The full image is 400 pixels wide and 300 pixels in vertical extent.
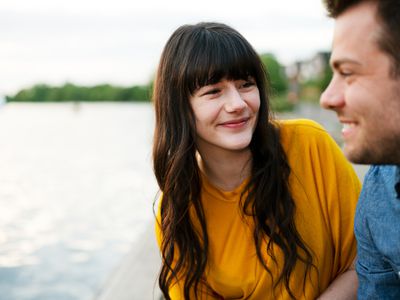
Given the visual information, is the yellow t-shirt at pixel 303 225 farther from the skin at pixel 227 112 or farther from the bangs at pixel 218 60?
the bangs at pixel 218 60

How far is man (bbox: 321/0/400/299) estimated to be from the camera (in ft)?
5.01

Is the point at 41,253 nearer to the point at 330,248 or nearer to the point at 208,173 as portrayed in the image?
the point at 208,173

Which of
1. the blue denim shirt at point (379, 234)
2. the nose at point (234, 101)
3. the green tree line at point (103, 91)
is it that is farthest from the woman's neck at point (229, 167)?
the green tree line at point (103, 91)

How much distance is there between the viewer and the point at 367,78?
62.2 inches

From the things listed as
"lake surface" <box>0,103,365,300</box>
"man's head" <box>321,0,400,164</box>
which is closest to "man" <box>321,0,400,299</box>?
"man's head" <box>321,0,400,164</box>

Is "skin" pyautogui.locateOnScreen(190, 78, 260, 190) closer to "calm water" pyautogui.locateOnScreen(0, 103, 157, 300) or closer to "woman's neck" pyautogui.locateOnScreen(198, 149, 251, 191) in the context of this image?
"woman's neck" pyautogui.locateOnScreen(198, 149, 251, 191)

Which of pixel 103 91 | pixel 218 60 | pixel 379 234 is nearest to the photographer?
pixel 379 234

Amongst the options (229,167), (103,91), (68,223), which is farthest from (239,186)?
(103,91)

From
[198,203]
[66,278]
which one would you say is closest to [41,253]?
[66,278]

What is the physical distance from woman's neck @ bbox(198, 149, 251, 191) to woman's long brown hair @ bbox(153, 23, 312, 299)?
0.05m

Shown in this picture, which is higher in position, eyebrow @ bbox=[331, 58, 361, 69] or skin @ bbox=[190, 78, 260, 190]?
eyebrow @ bbox=[331, 58, 361, 69]

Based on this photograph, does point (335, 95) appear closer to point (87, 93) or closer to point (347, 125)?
point (347, 125)

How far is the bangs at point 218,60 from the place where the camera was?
2.31 m

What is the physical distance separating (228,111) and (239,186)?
1.33 feet
